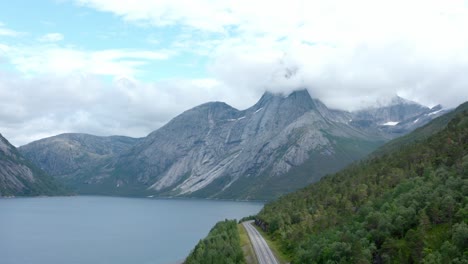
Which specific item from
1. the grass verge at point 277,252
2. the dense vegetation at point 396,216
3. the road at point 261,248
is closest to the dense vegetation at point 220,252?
the road at point 261,248

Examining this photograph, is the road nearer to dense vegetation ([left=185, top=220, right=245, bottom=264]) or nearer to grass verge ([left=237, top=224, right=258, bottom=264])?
grass verge ([left=237, top=224, right=258, bottom=264])

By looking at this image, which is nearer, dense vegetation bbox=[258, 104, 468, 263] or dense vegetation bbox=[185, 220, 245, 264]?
dense vegetation bbox=[258, 104, 468, 263]

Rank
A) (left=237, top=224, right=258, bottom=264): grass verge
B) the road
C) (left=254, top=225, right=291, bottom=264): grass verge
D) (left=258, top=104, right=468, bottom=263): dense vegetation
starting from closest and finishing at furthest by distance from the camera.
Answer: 1. (left=258, top=104, right=468, bottom=263): dense vegetation
2. the road
3. (left=254, top=225, right=291, bottom=264): grass verge
4. (left=237, top=224, right=258, bottom=264): grass verge

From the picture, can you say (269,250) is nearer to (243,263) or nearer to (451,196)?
(243,263)

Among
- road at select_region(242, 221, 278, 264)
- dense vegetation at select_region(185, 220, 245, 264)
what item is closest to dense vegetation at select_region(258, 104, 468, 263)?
road at select_region(242, 221, 278, 264)

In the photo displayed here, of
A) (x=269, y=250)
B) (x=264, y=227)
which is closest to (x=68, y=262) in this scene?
(x=264, y=227)

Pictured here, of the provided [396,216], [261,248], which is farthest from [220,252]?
[396,216]
